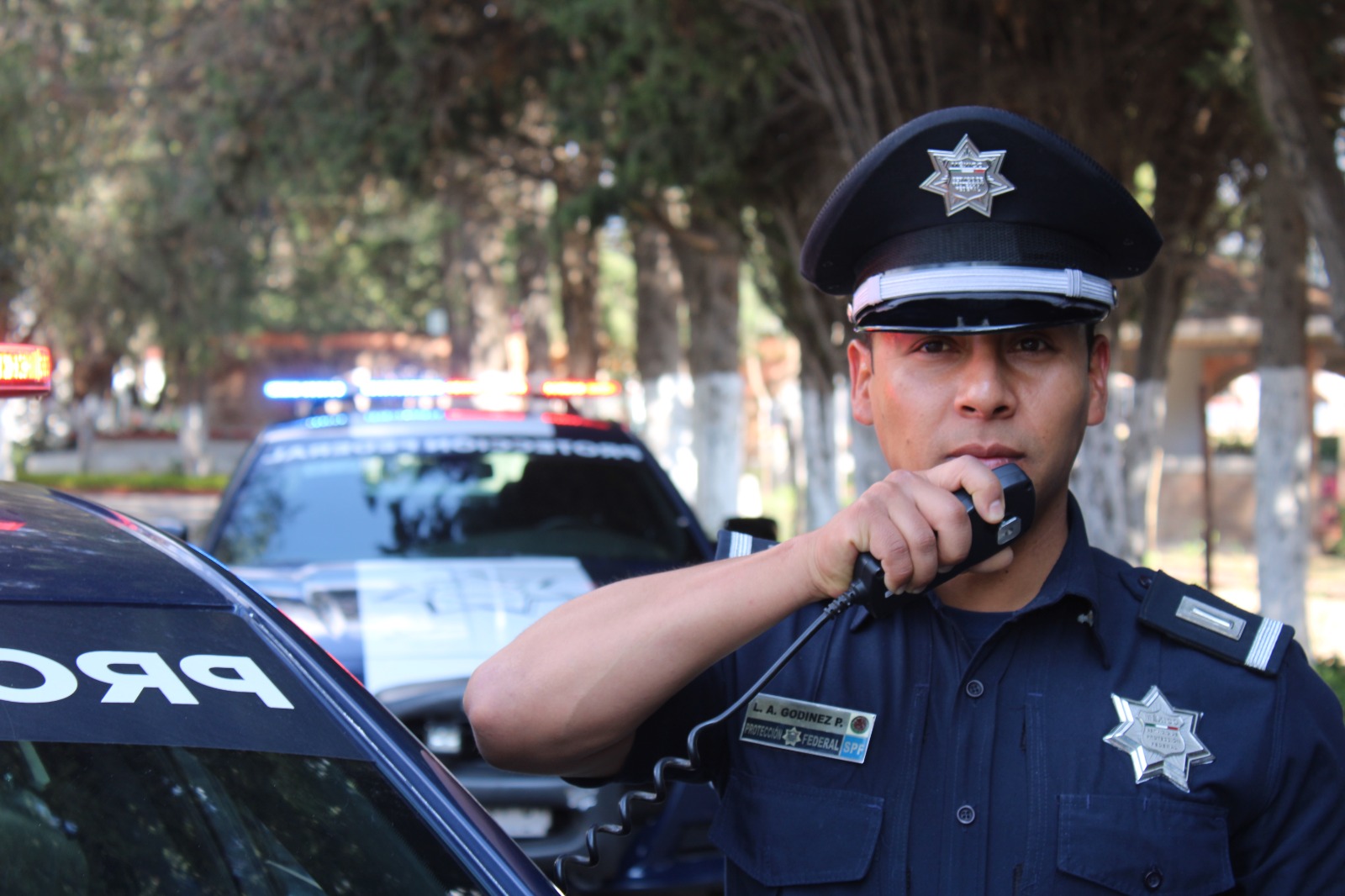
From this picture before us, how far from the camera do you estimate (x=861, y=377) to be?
203 centimetres

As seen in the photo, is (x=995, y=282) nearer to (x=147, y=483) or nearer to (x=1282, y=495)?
(x=1282, y=495)

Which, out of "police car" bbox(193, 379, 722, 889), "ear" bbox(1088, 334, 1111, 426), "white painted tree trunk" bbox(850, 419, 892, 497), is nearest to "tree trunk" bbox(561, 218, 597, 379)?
"white painted tree trunk" bbox(850, 419, 892, 497)

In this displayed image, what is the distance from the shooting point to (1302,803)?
5.66 ft

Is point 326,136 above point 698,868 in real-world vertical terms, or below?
above

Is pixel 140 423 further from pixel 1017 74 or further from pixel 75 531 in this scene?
pixel 75 531

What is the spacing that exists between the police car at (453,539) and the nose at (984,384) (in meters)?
2.65

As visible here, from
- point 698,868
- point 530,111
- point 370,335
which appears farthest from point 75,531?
point 370,335

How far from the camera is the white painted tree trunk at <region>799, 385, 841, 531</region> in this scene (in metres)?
13.3

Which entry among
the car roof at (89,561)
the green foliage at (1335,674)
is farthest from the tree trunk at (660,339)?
the car roof at (89,561)

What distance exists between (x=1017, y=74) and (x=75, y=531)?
25.3ft

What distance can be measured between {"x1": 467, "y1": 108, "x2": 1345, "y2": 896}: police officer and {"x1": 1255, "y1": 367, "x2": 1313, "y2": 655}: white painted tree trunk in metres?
7.99

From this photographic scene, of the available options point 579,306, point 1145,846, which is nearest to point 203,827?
point 1145,846

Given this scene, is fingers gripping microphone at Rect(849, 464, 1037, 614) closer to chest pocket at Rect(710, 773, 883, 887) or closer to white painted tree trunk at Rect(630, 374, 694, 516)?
chest pocket at Rect(710, 773, 883, 887)

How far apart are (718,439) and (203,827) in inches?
569
